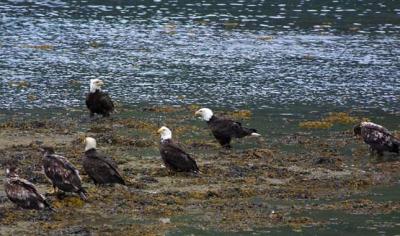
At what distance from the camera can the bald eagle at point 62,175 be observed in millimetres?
15172

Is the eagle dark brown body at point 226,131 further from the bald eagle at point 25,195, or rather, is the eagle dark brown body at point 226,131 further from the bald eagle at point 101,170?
the bald eagle at point 25,195

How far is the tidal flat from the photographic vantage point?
14.5m

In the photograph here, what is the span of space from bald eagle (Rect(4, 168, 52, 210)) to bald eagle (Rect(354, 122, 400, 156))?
7.99m

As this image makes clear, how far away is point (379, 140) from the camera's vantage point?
20172mm

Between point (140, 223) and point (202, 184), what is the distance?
296 centimetres

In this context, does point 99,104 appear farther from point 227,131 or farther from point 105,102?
point 227,131

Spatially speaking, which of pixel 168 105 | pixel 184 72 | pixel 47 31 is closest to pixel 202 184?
pixel 168 105

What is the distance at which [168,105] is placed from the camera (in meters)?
26.2

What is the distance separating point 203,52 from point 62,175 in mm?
22126

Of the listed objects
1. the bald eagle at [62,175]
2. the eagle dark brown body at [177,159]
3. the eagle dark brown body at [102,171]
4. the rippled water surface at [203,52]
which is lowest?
the rippled water surface at [203,52]

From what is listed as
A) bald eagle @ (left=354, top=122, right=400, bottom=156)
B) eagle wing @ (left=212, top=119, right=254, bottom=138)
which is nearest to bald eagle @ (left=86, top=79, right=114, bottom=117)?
eagle wing @ (left=212, top=119, right=254, bottom=138)

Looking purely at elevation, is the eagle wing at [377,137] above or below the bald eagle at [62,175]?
below

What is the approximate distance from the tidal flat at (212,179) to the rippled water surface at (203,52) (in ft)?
9.21

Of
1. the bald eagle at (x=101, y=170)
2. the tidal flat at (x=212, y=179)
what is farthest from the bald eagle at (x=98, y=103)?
the bald eagle at (x=101, y=170)
